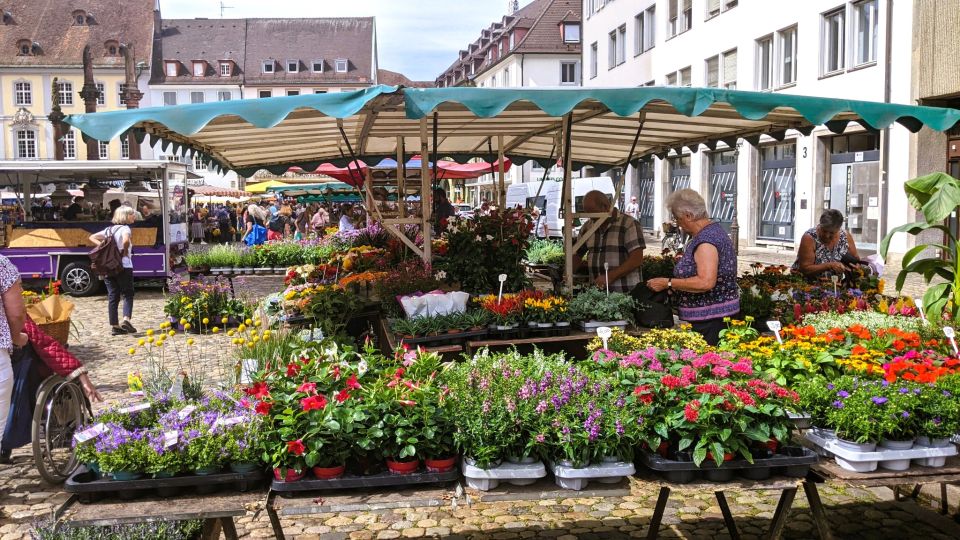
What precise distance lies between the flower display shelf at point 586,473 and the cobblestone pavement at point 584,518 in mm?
1179

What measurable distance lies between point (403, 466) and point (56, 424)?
2.93m

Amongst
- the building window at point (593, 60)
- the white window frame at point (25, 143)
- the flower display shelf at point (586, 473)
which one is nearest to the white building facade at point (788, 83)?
the building window at point (593, 60)

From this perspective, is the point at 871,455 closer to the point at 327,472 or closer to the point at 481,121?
the point at 327,472

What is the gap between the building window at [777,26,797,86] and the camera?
23266 mm

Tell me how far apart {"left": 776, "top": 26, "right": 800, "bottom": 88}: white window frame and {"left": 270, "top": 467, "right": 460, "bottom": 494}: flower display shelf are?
880 inches

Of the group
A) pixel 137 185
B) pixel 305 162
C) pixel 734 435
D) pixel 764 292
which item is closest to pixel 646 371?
pixel 734 435

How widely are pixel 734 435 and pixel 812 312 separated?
11.3 feet

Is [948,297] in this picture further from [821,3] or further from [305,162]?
[821,3]

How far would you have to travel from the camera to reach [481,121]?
745 centimetres

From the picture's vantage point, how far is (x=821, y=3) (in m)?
21.4

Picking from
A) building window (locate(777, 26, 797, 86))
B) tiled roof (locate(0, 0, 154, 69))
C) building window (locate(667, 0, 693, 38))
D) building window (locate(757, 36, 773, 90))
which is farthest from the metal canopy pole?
tiled roof (locate(0, 0, 154, 69))

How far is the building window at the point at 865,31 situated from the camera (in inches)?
767

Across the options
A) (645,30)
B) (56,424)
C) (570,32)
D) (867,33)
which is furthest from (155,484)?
(570,32)

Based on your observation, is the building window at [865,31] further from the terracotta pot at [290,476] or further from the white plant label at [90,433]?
the white plant label at [90,433]
